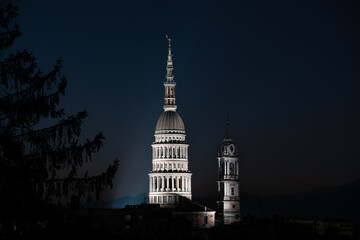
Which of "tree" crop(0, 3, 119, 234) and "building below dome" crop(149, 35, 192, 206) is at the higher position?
"building below dome" crop(149, 35, 192, 206)

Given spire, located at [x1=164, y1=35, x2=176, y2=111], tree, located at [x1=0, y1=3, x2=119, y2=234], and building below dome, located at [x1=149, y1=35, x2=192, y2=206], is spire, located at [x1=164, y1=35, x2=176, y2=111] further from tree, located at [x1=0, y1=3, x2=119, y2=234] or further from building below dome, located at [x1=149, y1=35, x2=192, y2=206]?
tree, located at [x1=0, y1=3, x2=119, y2=234]

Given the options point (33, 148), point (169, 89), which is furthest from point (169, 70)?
point (33, 148)

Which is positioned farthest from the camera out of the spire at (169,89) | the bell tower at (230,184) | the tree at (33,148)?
the spire at (169,89)

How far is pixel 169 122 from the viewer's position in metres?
154

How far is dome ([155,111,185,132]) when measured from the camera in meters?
153

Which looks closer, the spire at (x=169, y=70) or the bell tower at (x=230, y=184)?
the bell tower at (x=230, y=184)

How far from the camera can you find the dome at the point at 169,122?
153m

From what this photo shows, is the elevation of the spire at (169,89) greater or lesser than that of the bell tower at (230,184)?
greater

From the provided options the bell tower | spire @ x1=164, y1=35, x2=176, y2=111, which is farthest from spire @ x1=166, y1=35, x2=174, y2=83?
the bell tower

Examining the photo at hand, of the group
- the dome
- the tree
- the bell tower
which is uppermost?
the dome

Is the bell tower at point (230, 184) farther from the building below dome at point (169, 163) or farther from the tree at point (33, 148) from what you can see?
the tree at point (33, 148)

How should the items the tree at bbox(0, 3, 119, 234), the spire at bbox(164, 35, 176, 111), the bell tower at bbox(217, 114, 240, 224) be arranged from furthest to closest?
the spire at bbox(164, 35, 176, 111) → the bell tower at bbox(217, 114, 240, 224) → the tree at bbox(0, 3, 119, 234)

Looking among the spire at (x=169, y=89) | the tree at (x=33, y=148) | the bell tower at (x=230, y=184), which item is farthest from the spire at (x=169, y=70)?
the tree at (x=33, y=148)

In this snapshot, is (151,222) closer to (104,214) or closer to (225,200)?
(104,214)
